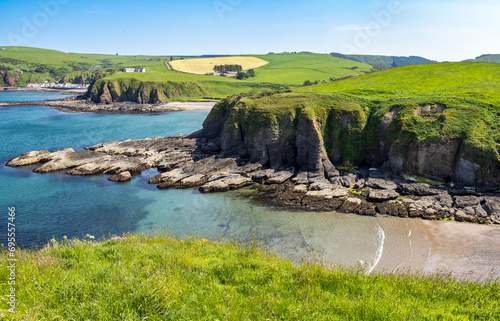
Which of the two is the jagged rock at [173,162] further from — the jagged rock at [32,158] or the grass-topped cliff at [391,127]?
the jagged rock at [32,158]

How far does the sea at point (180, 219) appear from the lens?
2289cm

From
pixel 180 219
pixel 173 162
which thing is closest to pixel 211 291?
pixel 180 219

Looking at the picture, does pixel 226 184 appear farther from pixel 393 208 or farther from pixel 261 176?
pixel 393 208

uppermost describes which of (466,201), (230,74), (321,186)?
(230,74)

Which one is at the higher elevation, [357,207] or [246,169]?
[246,169]

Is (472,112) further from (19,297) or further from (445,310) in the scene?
(19,297)

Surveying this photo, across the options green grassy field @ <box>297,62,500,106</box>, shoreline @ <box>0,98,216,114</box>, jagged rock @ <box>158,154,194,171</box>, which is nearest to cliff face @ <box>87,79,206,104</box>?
shoreline @ <box>0,98,216,114</box>

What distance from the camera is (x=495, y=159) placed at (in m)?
30.0

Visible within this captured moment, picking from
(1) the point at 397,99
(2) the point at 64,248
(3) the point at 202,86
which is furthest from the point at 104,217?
(3) the point at 202,86

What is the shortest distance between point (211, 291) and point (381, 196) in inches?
1064

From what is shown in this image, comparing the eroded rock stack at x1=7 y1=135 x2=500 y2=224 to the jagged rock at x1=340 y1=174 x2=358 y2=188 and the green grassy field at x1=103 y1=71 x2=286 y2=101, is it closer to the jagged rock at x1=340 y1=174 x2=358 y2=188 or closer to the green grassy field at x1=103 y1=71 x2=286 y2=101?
the jagged rock at x1=340 y1=174 x2=358 y2=188

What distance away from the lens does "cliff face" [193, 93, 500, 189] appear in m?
32.7

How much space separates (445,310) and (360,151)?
3409 cm

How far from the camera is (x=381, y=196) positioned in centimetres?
3064
